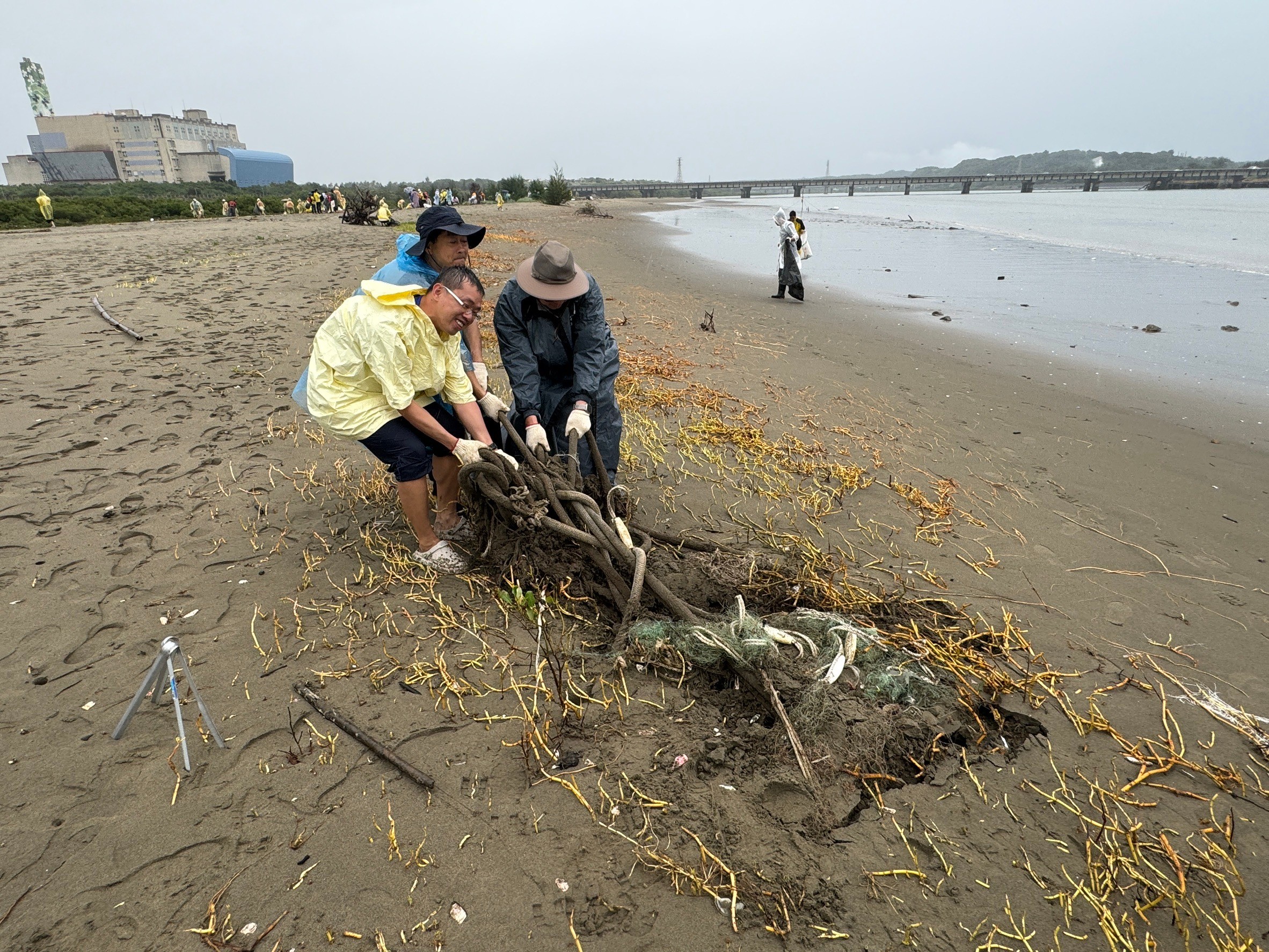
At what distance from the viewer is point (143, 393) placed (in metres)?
5.23

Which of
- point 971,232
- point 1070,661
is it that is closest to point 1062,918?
point 1070,661

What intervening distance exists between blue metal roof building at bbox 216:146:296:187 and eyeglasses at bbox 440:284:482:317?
88.8 meters

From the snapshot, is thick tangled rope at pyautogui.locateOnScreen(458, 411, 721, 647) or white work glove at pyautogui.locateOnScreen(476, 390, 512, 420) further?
white work glove at pyautogui.locateOnScreen(476, 390, 512, 420)

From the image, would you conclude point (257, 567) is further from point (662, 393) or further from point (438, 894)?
point (662, 393)

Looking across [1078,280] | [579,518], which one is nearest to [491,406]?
[579,518]

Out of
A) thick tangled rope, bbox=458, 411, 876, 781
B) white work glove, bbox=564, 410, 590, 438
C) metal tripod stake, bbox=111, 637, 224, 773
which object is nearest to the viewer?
metal tripod stake, bbox=111, 637, 224, 773

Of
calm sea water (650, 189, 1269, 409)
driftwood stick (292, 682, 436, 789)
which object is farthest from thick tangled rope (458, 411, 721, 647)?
calm sea water (650, 189, 1269, 409)

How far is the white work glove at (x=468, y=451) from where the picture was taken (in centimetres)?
285

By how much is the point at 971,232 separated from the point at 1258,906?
87.2ft

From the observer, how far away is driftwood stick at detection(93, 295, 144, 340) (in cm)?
668

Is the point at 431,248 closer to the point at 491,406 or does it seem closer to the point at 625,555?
the point at 491,406

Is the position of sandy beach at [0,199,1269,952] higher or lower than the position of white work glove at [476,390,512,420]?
lower

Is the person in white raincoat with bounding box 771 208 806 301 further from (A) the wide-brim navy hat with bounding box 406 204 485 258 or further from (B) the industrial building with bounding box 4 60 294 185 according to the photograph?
(B) the industrial building with bounding box 4 60 294 185

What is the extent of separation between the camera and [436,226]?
310cm
